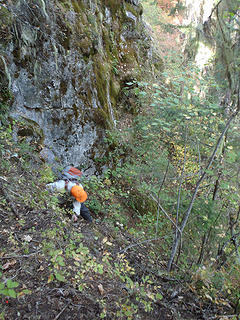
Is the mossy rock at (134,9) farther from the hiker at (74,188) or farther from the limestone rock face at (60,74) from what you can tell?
the hiker at (74,188)

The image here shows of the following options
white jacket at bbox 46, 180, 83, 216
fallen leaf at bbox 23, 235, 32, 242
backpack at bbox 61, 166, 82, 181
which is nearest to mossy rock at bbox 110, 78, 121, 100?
backpack at bbox 61, 166, 82, 181

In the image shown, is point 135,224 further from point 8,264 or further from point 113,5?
point 113,5

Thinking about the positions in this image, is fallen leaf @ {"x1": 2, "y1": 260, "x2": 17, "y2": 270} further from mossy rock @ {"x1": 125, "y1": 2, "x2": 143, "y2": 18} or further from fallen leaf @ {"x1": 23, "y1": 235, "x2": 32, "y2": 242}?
mossy rock @ {"x1": 125, "y1": 2, "x2": 143, "y2": 18}

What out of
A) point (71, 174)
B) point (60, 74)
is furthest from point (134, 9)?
point (71, 174)

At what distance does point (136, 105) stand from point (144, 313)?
753cm

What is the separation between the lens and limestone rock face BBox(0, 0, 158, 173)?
15.6 feet

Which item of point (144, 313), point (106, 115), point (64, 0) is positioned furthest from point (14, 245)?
point (64, 0)

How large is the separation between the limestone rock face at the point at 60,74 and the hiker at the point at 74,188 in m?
0.98

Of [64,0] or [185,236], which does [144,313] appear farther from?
[64,0]

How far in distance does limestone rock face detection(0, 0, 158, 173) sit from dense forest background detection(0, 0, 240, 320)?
0.09 meters

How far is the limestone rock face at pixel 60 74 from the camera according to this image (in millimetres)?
4742

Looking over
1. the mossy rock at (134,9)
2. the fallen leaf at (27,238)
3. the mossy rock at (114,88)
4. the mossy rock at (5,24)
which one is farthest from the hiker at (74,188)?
the mossy rock at (134,9)

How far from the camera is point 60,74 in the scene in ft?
18.1

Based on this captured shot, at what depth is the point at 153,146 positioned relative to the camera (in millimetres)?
7059
